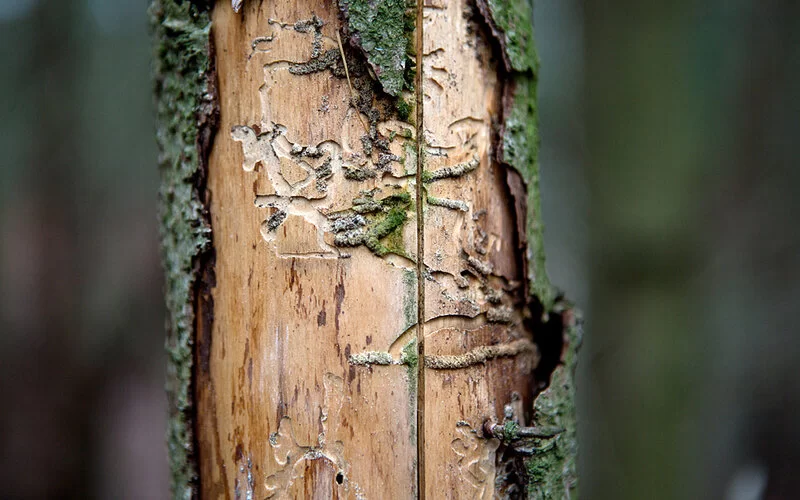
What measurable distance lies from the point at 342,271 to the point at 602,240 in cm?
153

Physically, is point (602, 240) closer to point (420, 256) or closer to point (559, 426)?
point (559, 426)

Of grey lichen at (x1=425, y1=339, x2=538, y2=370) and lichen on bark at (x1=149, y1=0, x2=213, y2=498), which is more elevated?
lichen on bark at (x1=149, y1=0, x2=213, y2=498)

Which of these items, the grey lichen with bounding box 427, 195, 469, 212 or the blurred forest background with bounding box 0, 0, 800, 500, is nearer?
the grey lichen with bounding box 427, 195, 469, 212

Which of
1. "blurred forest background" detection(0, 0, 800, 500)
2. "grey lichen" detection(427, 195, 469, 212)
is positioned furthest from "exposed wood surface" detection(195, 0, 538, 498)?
"blurred forest background" detection(0, 0, 800, 500)

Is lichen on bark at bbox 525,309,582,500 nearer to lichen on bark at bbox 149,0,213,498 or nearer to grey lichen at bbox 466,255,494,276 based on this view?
grey lichen at bbox 466,255,494,276

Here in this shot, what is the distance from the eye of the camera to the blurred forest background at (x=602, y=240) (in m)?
1.87

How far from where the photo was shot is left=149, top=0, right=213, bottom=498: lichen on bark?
0.67m

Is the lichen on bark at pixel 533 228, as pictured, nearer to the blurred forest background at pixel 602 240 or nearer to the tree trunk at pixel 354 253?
the tree trunk at pixel 354 253

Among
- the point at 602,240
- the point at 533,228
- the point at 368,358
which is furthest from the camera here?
the point at 602,240

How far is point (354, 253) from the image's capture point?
2.03 feet

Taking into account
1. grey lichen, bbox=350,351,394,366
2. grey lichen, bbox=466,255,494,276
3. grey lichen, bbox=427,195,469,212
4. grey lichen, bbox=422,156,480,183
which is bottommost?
grey lichen, bbox=350,351,394,366

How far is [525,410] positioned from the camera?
2.29 ft

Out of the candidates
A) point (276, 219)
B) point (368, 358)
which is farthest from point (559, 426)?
point (276, 219)

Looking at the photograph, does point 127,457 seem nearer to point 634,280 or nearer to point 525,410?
point 634,280
